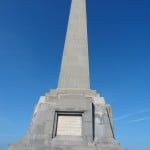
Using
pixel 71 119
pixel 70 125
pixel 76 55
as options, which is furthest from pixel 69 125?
pixel 76 55

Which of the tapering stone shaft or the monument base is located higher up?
the tapering stone shaft

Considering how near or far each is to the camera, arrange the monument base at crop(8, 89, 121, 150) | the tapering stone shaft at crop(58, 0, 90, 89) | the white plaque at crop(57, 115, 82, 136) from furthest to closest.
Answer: the tapering stone shaft at crop(58, 0, 90, 89), the white plaque at crop(57, 115, 82, 136), the monument base at crop(8, 89, 121, 150)

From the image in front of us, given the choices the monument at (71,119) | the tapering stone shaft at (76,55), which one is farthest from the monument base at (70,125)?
the tapering stone shaft at (76,55)

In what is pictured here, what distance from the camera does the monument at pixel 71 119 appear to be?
7.15m

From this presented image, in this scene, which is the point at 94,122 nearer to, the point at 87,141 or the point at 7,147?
the point at 87,141

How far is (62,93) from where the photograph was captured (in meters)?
8.87

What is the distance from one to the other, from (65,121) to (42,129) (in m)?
0.94

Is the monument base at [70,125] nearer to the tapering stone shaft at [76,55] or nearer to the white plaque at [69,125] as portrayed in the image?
the white plaque at [69,125]

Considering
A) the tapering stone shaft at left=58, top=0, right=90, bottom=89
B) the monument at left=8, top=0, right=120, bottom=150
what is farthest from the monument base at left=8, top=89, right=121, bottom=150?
the tapering stone shaft at left=58, top=0, right=90, bottom=89

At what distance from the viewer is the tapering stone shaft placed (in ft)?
30.9

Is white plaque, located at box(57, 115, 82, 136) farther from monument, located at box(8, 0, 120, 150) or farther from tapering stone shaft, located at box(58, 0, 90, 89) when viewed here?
tapering stone shaft, located at box(58, 0, 90, 89)

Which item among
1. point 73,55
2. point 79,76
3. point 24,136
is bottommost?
point 24,136

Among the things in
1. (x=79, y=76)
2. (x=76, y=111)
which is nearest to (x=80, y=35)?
(x=79, y=76)

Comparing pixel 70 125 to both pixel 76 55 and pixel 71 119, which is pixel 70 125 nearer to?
pixel 71 119
